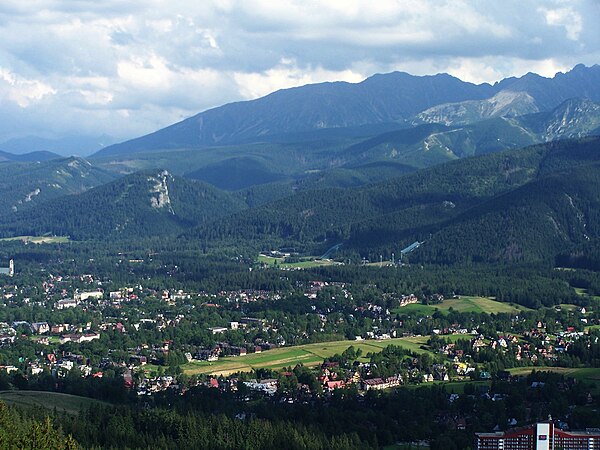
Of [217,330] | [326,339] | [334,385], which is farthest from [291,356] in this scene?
[217,330]

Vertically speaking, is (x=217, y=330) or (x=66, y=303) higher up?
(x=217, y=330)

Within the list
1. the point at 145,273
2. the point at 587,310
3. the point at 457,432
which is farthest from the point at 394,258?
the point at 457,432

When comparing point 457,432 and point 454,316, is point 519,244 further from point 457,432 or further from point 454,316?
point 457,432

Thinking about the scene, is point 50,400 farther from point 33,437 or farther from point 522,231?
point 522,231

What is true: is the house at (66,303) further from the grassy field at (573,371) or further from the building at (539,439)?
the building at (539,439)

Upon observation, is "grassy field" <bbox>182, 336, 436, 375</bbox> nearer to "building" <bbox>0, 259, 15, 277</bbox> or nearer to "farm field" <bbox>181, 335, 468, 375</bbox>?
"farm field" <bbox>181, 335, 468, 375</bbox>

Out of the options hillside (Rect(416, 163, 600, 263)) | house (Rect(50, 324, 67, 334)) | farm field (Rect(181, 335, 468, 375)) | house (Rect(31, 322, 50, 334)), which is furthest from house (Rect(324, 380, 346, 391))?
hillside (Rect(416, 163, 600, 263))

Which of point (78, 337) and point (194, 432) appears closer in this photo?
point (194, 432)
